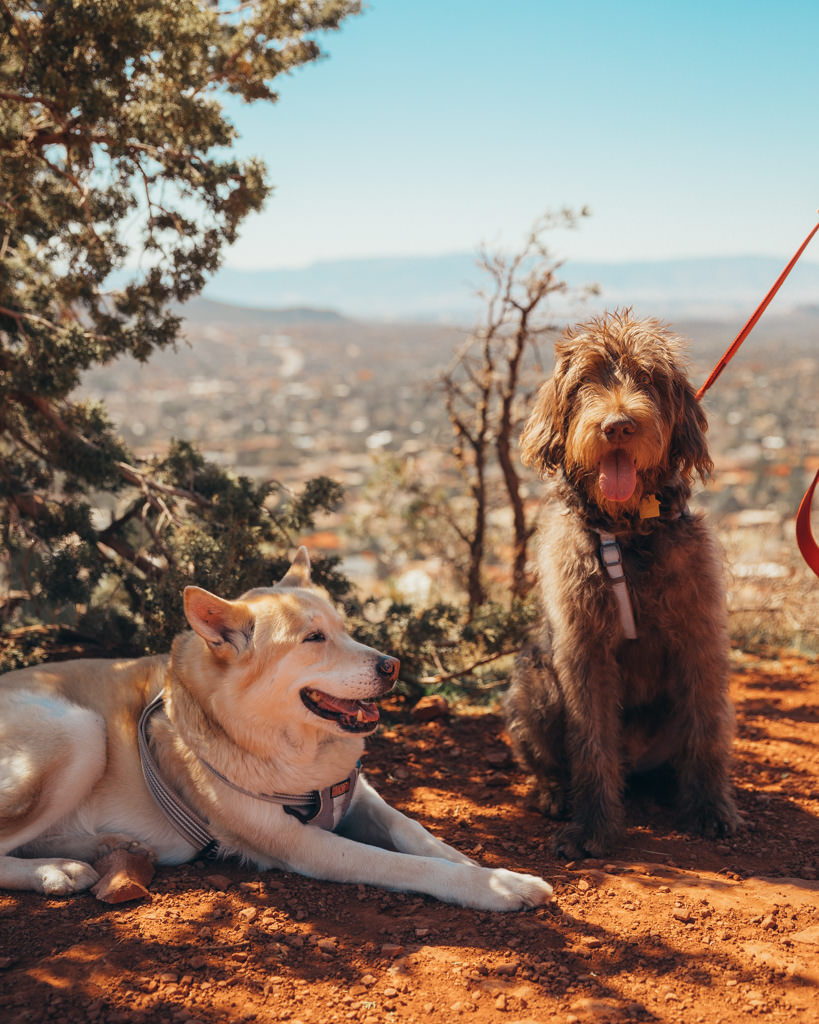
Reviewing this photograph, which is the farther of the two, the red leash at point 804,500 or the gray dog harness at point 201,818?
the red leash at point 804,500

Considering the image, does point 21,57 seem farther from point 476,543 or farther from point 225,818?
point 476,543

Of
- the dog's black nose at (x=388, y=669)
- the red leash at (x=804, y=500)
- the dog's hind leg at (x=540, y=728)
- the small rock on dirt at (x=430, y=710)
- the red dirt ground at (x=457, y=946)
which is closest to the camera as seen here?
the red dirt ground at (x=457, y=946)

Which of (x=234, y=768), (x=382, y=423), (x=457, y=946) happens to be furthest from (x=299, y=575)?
(x=382, y=423)

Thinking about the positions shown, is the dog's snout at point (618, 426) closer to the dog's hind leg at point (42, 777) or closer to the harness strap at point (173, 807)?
the harness strap at point (173, 807)

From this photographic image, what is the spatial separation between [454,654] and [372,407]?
970 inches

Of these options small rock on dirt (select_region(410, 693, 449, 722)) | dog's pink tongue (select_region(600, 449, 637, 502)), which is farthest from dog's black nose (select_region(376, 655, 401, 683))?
small rock on dirt (select_region(410, 693, 449, 722))

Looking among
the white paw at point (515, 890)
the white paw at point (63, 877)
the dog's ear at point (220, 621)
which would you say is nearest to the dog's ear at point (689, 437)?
the white paw at point (515, 890)

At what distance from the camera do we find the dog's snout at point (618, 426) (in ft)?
11.4

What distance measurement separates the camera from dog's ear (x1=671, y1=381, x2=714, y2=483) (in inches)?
147

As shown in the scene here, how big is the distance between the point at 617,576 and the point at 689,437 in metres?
0.67

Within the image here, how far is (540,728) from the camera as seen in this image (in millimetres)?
4312

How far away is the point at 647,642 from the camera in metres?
4.01

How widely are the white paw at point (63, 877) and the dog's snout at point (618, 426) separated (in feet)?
8.79

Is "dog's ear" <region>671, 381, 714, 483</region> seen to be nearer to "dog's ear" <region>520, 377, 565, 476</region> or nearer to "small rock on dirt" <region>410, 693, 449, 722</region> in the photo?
"dog's ear" <region>520, 377, 565, 476</region>
